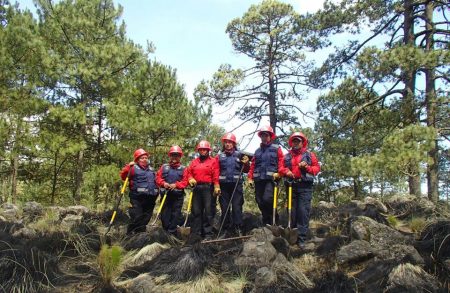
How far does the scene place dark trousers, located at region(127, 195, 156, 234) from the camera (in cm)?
853

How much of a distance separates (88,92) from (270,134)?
10.6m

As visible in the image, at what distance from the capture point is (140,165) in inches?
354

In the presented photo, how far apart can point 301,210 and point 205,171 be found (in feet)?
6.62

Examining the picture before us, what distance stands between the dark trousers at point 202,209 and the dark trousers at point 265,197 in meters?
0.95

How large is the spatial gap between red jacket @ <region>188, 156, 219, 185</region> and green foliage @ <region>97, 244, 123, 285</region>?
8.54 ft

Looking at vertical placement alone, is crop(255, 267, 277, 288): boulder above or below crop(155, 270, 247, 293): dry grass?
above

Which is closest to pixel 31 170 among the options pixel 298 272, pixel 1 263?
pixel 1 263

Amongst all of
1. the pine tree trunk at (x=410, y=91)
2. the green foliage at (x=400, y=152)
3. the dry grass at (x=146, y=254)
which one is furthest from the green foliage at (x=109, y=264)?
the pine tree trunk at (x=410, y=91)

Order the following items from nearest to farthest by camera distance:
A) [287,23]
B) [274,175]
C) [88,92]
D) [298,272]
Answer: [298,272], [274,175], [88,92], [287,23]

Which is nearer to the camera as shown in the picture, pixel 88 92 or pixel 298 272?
pixel 298 272

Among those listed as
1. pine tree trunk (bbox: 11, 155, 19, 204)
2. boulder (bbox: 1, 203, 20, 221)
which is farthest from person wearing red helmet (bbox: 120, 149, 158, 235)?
pine tree trunk (bbox: 11, 155, 19, 204)

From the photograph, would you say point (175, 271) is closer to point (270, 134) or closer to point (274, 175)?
point (274, 175)

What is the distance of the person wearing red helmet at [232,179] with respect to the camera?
816cm

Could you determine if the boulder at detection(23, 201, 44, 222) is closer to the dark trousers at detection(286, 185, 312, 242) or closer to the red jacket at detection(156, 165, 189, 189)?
the red jacket at detection(156, 165, 189, 189)
